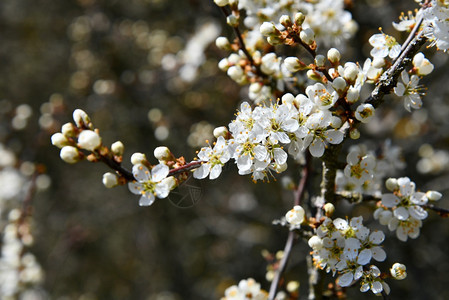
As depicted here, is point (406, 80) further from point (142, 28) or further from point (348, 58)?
point (142, 28)

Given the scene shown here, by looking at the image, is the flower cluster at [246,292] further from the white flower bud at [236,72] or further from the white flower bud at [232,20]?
the white flower bud at [232,20]

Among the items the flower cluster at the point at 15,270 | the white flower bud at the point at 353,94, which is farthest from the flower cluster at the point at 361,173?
the flower cluster at the point at 15,270

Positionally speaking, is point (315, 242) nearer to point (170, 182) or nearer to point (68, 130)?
point (170, 182)

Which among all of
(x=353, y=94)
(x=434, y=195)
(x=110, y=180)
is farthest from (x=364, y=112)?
(x=110, y=180)

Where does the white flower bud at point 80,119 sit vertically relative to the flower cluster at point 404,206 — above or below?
above

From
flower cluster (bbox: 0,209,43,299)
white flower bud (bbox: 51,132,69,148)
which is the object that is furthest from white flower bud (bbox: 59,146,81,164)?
flower cluster (bbox: 0,209,43,299)

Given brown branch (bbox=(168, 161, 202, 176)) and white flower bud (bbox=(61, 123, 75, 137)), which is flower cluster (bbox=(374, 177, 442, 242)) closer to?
brown branch (bbox=(168, 161, 202, 176))
